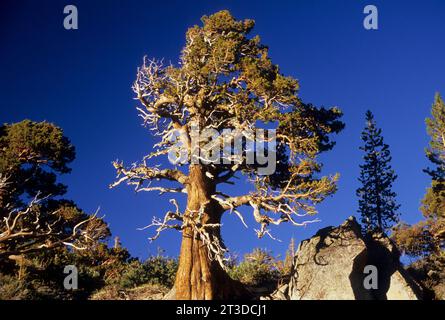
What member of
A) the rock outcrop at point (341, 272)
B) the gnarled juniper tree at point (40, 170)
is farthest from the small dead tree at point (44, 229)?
the rock outcrop at point (341, 272)

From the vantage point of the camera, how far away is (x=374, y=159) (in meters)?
41.2

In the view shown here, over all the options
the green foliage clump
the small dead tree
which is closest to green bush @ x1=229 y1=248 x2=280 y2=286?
the green foliage clump

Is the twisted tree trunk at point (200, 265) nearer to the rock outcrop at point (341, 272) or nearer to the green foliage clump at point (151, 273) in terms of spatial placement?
the rock outcrop at point (341, 272)

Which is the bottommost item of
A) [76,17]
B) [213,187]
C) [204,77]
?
[213,187]

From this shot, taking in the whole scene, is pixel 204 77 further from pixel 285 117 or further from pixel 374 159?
pixel 374 159

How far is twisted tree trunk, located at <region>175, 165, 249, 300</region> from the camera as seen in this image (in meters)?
18.7

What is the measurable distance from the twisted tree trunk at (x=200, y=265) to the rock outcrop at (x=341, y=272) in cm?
225

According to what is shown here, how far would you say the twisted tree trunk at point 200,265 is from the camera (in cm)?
1867

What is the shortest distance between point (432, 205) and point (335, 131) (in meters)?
15.0

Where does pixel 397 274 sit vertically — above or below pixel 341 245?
below

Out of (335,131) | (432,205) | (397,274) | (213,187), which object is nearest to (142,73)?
(213,187)
